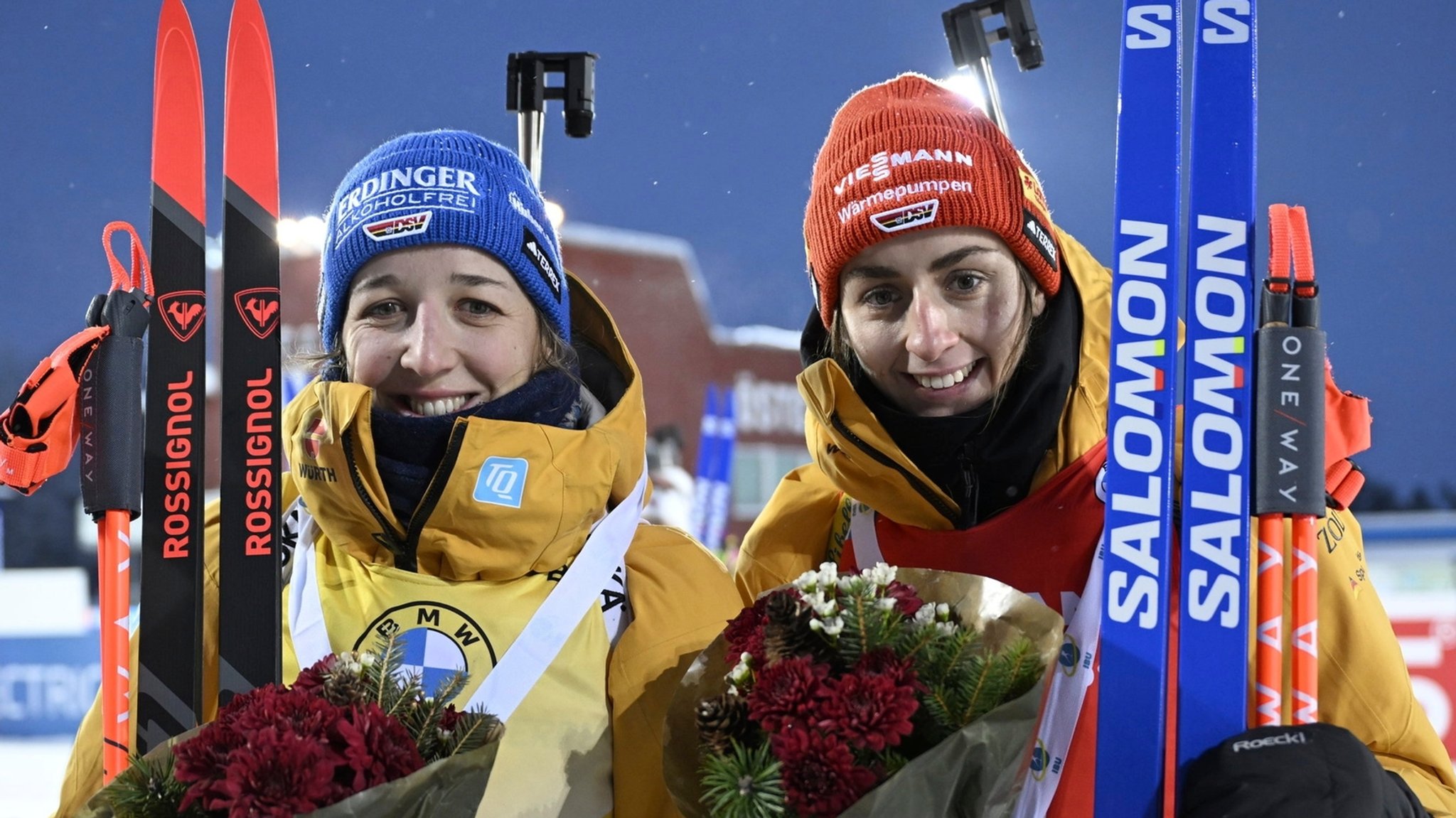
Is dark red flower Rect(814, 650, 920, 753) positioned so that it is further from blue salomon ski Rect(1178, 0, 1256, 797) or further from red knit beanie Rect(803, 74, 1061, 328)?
red knit beanie Rect(803, 74, 1061, 328)

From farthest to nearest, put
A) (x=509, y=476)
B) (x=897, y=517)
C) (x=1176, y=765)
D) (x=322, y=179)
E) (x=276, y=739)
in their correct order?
(x=322, y=179) → (x=897, y=517) → (x=509, y=476) → (x=1176, y=765) → (x=276, y=739)

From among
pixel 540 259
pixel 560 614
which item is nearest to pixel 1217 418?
pixel 560 614

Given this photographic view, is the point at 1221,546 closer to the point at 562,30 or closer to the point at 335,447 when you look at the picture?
the point at 335,447

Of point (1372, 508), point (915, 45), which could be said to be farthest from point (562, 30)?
point (1372, 508)

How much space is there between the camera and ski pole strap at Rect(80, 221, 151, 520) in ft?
5.73

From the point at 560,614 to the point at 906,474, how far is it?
21.6 inches

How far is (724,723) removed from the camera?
131 centimetres

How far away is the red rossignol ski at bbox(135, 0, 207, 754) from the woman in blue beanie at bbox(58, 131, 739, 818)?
0.07 metres

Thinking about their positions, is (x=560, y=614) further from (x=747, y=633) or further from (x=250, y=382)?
(x=250, y=382)

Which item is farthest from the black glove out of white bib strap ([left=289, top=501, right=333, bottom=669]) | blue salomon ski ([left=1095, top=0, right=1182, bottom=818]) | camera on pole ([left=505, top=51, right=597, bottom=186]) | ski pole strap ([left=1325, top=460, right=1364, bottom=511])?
camera on pole ([left=505, top=51, right=597, bottom=186])

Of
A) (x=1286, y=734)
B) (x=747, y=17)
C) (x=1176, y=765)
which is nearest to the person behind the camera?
(x=1286, y=734)

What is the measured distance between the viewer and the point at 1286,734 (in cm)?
141

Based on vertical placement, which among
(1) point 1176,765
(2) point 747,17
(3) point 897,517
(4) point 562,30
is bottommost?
(1) point 1176,765

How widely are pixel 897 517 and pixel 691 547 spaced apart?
0.33 meters
